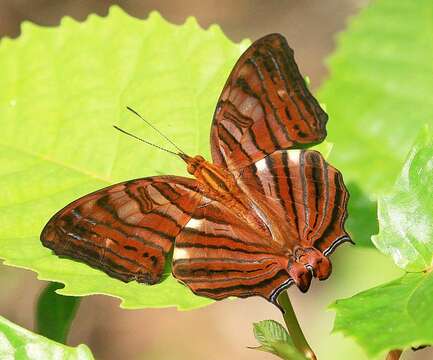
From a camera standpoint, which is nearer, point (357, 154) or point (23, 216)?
point (23, 216)

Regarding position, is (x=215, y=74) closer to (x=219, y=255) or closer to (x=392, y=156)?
(x=219, y=255)

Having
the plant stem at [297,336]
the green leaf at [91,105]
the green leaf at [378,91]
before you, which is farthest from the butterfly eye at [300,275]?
the green leaf at [378,91]

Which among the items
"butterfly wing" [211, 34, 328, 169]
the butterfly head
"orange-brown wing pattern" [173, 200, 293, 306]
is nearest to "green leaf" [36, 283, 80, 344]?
"orange-brown wing pattern" [173, 200, 293, 306]

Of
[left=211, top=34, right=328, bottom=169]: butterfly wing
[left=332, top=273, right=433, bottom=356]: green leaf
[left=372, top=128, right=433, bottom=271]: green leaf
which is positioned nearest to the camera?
[left=332, top=273, right=433, bottom=356]: green leaf

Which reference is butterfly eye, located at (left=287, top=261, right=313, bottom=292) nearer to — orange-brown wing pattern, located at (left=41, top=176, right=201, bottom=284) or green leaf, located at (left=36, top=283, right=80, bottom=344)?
orange-brown wing pattern, located at (left=41, top=176, right=201, bottom=284)

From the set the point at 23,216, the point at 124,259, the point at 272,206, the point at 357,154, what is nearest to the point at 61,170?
the point at 23,216

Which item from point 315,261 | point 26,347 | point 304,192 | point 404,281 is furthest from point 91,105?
point 404,281

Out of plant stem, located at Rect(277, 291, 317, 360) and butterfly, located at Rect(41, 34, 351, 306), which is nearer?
plant stem, located at Rect(277, 291, 317, 360)

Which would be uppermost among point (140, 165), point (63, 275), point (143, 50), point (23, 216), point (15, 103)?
point (143, 50)
